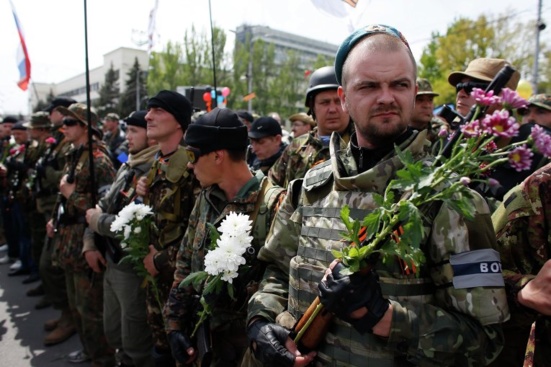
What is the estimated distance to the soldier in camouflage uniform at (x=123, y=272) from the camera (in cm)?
337

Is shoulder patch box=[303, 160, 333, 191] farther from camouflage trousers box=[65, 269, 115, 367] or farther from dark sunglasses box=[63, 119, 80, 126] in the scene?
dark sunglasses box=[63, 119, 80, 126]

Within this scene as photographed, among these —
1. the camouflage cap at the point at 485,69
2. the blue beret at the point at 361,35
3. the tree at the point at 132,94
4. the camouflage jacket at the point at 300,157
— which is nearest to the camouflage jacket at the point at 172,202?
the camouflage jacket at the point at 300,157

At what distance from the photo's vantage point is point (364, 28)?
5.37 feet

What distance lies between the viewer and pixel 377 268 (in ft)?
4.75

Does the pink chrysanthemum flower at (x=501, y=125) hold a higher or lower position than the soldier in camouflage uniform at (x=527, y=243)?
higher

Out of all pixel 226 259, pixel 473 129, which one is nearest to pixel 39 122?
pixel 226 259

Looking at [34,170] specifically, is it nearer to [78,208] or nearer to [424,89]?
[78,208]

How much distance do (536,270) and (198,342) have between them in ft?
5.48

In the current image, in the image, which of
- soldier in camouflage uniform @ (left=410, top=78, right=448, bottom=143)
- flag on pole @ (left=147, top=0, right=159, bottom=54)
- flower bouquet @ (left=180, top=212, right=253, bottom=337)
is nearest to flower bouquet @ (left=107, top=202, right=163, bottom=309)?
flower bouquet @ (left=180, top=212, right=253, bottom=337)

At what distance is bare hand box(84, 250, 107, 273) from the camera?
382 centimetres

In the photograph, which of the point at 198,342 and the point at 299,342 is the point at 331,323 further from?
the point at 198,342

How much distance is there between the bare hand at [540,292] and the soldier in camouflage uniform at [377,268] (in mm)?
258

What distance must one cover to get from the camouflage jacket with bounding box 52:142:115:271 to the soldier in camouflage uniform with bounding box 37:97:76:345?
1.73 ft

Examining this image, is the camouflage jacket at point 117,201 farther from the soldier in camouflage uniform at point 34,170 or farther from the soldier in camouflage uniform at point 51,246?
the soldier in camouflage uniform at point 34,170
